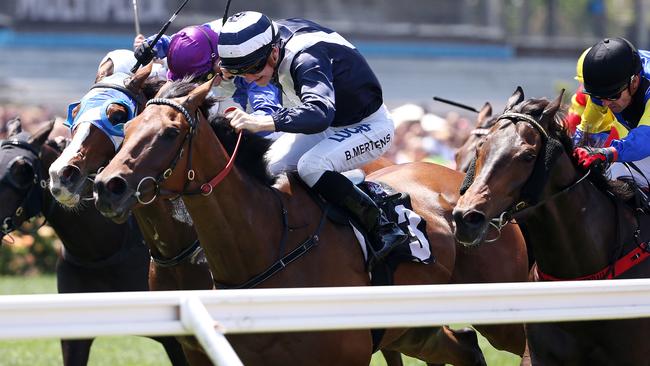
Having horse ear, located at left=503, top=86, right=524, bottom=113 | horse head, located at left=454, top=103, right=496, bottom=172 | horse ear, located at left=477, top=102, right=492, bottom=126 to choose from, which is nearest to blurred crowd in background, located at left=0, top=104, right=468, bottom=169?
horse ear, located at left=477, top=102, right=492, bottom=126

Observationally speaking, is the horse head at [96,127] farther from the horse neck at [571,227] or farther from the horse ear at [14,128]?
the horse neck at [571,227]

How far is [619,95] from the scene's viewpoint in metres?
5.09

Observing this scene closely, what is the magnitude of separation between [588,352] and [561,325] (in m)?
0.16

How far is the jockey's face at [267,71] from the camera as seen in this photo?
499 cm

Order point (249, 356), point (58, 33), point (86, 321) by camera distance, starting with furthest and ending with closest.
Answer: point (58, 33), point (249, 356), point (86, 321)

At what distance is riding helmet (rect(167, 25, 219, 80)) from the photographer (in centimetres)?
542

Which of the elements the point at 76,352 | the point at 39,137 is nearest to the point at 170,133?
the point at 76,352

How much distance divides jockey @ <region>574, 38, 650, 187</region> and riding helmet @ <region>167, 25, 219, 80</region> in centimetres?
182

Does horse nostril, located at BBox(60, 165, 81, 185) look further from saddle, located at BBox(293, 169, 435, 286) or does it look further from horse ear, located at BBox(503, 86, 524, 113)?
horse ear, located at BBox(503, 86, 524, 113)

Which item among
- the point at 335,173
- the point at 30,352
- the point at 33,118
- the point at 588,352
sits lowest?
the point at 33,118

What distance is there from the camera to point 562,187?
4789 millimetres

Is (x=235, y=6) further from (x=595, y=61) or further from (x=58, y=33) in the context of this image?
(x=595, y=61)

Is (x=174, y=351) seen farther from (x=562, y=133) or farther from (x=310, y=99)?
(x=562, y=133)

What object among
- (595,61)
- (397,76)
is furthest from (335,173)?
(397,76)
